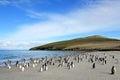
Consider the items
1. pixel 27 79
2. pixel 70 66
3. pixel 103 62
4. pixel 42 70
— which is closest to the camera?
pixel 27 79

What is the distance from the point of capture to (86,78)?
24.8 metres

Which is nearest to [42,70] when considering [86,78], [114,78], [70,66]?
[70,66]

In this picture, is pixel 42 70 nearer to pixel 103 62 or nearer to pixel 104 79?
pixel 104 79

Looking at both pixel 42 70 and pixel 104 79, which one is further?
pixel 42 70

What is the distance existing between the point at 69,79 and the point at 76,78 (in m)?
0.93

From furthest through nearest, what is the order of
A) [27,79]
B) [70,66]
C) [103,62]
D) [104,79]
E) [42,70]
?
[103,62], [70,66], [42,70], [27,79], [104,79]

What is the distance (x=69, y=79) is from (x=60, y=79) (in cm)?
91

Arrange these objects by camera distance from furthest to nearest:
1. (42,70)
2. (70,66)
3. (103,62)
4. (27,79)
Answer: (103,62), (70,66), (42,70), (27,79)

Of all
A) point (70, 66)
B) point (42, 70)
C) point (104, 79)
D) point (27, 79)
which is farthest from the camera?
point (70, 66)

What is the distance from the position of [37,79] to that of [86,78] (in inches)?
198

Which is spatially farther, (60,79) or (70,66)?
(70,66)

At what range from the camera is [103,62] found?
1656 inches

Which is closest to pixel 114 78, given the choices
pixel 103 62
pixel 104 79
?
pixel 104 79

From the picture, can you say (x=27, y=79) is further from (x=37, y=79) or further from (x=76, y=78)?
(x=76, y=78)
